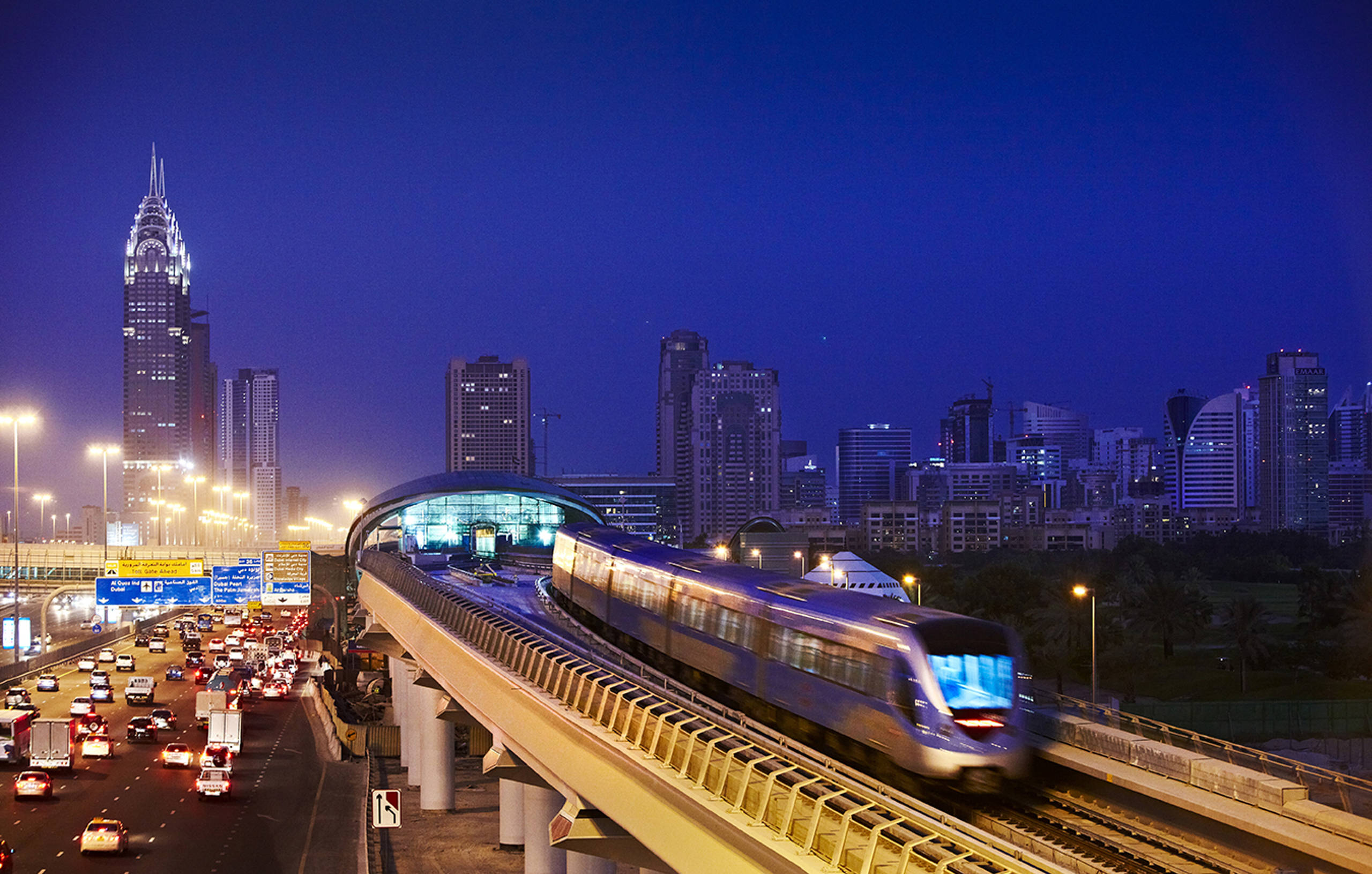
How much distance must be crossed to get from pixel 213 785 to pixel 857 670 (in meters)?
28.3

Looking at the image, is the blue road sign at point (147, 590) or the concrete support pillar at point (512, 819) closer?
the concrete support pillar at point (512, 819)

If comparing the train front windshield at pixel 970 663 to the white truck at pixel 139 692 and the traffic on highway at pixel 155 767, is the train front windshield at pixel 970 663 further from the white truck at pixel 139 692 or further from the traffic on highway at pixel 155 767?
the white truck at pixel 139 692

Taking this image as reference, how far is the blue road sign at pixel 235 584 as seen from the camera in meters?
70.9

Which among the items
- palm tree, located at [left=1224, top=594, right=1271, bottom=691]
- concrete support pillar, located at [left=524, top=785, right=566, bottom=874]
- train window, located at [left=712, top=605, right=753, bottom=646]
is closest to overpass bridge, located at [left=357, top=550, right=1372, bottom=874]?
train window, located at [left=712, top=605, right=753, bottom=646]

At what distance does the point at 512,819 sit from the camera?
38.4m

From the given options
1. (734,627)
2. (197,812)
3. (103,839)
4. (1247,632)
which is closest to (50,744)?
(197,812)

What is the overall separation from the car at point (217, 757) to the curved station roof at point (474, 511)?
4820 centimetres

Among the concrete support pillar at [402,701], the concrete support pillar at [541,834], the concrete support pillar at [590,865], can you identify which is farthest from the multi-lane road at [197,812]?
the concrete support pillar at [590,865]

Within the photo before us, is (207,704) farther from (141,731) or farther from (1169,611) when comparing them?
(1169,611)

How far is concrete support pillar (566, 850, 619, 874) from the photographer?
27.2 meters

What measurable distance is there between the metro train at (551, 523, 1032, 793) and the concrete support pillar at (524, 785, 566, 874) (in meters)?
4.78

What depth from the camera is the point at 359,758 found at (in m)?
53.2

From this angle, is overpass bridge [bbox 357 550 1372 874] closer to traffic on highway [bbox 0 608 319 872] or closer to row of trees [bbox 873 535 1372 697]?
traffic on highway [bbox 0 608 319 872]

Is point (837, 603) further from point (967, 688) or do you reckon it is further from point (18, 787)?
point (18, 787)
